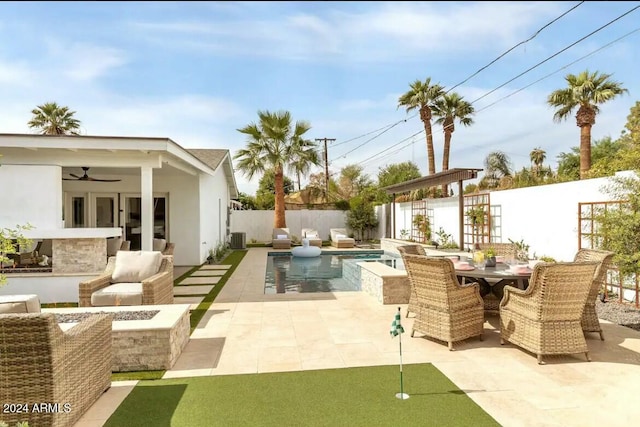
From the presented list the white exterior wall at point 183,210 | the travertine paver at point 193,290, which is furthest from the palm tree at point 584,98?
the travertine paver at point 193,290

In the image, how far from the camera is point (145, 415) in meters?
3.17

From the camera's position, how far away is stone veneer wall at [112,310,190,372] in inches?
162

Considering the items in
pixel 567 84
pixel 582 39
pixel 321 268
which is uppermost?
pixel 567 84

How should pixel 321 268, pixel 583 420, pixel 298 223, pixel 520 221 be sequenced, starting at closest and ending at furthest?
pixel 583 420 < pixel 520 221 < pixel 321 268 < pixel 298 223

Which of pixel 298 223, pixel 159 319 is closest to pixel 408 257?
pixel 159 319

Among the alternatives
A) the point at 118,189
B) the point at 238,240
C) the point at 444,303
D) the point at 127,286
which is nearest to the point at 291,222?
the point at 238,240

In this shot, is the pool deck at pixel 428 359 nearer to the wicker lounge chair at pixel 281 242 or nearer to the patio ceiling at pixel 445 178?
the patio ceiling at pixel 445 178

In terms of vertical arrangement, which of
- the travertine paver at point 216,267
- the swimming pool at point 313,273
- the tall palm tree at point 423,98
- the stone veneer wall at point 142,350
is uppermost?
the tall palm tree at point 423,98

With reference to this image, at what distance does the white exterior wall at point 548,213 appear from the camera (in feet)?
26.7

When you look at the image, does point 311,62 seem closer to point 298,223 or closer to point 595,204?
point 595,204

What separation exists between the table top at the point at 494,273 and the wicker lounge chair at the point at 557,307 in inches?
25.4

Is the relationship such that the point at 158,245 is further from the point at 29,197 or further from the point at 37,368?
the point at 37,368

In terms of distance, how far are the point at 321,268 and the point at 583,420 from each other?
34.8 feet

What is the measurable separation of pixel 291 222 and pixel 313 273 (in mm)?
11131
